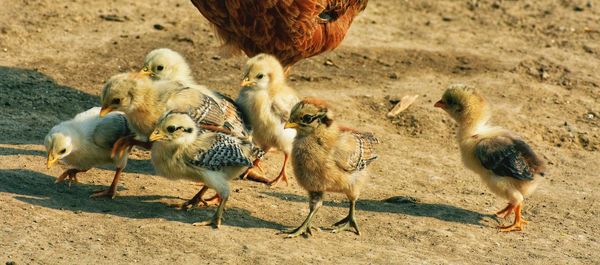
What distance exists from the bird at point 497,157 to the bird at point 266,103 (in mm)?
1241

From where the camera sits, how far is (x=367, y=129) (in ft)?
27.2

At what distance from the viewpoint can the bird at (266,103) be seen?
685cm

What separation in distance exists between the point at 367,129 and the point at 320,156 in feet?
8.24

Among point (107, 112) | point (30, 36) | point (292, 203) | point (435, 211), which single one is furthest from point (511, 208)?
point (30, 36)

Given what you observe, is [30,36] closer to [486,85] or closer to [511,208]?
[486,85]

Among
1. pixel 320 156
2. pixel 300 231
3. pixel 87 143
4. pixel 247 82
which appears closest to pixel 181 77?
pixel 247 82

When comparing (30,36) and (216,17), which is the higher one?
(216,17)

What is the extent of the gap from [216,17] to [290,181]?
159 cm

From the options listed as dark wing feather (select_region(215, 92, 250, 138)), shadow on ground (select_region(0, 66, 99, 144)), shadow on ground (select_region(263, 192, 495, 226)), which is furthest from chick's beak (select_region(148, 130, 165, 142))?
shadow on ground (select_region(0, 66, 99, 144))

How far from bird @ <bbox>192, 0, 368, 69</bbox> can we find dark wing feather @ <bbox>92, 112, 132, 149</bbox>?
154 cm

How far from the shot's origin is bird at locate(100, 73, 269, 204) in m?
6.18

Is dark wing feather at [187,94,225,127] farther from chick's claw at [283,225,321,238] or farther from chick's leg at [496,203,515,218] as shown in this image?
chick's leg at [496,203,515,218]

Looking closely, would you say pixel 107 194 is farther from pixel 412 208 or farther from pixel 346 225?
pixel 412 208

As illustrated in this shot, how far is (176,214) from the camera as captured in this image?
20.1 ft
